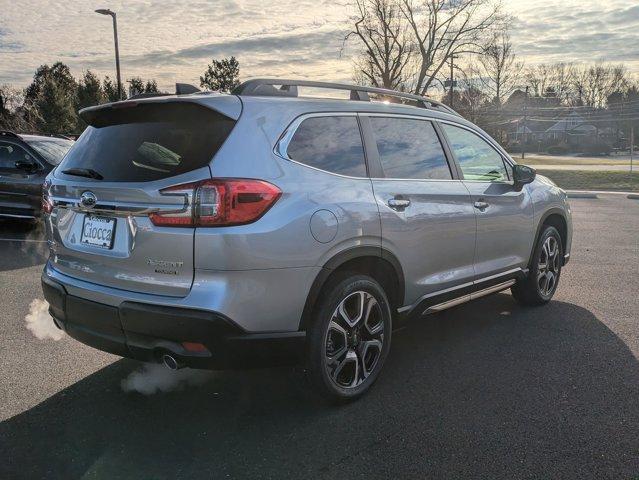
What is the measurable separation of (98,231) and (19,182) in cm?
665

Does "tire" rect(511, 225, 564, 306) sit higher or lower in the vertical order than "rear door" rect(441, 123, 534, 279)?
lower

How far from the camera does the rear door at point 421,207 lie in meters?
3.62

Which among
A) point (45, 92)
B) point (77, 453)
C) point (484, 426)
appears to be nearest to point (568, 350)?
point (484, 426)

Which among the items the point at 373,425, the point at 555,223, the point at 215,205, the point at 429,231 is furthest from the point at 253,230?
the point at 555,223

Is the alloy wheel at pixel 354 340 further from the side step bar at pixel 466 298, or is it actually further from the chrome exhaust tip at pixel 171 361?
the chrome exhaust tip at pixel 171 361

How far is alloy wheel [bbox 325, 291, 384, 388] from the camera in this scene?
3.36 m

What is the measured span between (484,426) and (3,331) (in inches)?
149

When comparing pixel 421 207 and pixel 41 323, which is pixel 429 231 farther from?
pixel 41 323

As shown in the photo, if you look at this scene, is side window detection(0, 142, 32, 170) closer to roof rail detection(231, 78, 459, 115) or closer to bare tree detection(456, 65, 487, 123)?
roof rail detection(231, 78, 459, 115)

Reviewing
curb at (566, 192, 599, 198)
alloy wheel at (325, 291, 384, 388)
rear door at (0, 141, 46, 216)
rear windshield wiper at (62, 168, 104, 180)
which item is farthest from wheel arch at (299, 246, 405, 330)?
curb at (566, 192, 599, 198)

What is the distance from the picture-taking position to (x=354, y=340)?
3.48 m

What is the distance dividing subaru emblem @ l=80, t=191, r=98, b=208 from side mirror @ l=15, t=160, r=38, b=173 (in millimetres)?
6475

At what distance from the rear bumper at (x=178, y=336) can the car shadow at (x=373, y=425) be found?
0.43 m

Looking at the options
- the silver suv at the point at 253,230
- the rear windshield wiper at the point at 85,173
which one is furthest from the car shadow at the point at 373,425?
the rear windshield wiper at the point at 85,173
